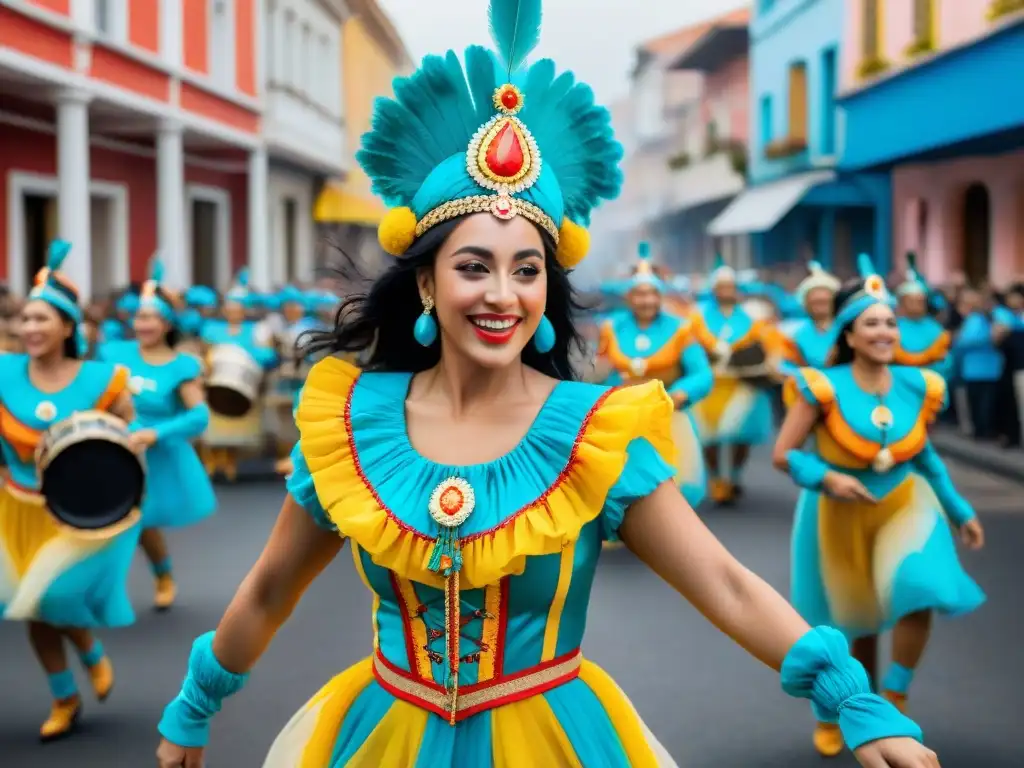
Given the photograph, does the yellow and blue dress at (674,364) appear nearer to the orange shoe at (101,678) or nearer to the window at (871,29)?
the orange shoe at (101,678)

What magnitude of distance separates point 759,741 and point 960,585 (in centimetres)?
101

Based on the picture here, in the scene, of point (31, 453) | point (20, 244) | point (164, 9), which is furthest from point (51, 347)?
point (164, 9)

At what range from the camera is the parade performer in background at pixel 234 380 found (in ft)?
44.7

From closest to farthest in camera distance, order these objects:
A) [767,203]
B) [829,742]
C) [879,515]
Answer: [829,742], [879,515], [767,203]

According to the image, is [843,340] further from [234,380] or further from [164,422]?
[234,380]

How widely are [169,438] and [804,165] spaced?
26704 mm

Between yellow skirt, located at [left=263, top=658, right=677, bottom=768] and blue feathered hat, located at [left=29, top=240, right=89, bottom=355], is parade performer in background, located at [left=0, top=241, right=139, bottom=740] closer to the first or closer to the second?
blue feathered hat, located at [left=29, top=240, right=89, bottom=355]

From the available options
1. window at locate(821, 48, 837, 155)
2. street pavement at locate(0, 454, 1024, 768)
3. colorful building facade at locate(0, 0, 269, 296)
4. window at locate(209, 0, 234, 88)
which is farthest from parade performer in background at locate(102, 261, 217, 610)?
window at locate(821, 48, 837, 155)

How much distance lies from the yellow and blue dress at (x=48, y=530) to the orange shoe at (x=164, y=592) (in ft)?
7.24

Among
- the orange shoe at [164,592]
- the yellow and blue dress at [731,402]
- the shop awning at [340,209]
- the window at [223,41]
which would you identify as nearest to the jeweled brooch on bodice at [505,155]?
the orange shoe at [164,592]

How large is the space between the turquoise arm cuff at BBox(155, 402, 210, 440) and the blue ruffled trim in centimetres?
552

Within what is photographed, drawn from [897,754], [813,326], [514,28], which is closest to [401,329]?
[514,28]

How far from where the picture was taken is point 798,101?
35.1 meters

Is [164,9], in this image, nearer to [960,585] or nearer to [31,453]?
[31,453]
